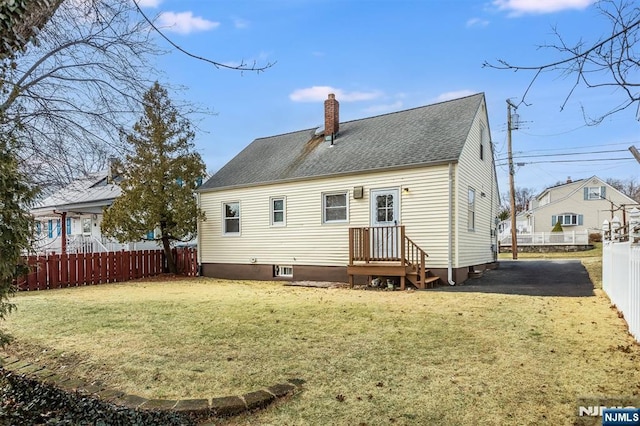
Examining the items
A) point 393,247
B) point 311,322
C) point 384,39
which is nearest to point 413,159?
point 393,247

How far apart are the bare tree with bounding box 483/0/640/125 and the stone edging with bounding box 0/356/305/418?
10.0 feet

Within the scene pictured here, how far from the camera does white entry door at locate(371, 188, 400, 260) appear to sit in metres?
10.7

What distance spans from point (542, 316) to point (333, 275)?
667cm

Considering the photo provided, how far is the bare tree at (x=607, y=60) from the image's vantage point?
2.49 meters

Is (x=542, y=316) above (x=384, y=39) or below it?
below

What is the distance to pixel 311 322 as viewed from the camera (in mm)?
6297

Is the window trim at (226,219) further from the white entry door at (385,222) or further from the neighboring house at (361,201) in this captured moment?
the white entry door at (385,222)

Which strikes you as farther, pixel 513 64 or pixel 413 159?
pixel 413 159

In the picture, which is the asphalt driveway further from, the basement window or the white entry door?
the basement window

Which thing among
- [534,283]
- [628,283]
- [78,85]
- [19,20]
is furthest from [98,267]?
[628,283]

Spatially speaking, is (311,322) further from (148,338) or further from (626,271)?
(626,271)

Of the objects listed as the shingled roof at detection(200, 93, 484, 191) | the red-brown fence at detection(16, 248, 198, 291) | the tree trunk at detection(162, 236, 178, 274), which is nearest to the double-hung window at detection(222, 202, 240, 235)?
the shingled roof at detection(200, 93, 484, 191)

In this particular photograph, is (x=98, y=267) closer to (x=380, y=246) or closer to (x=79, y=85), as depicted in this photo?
(x=380, y=246)

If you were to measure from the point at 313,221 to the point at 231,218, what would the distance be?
12.7 feet
